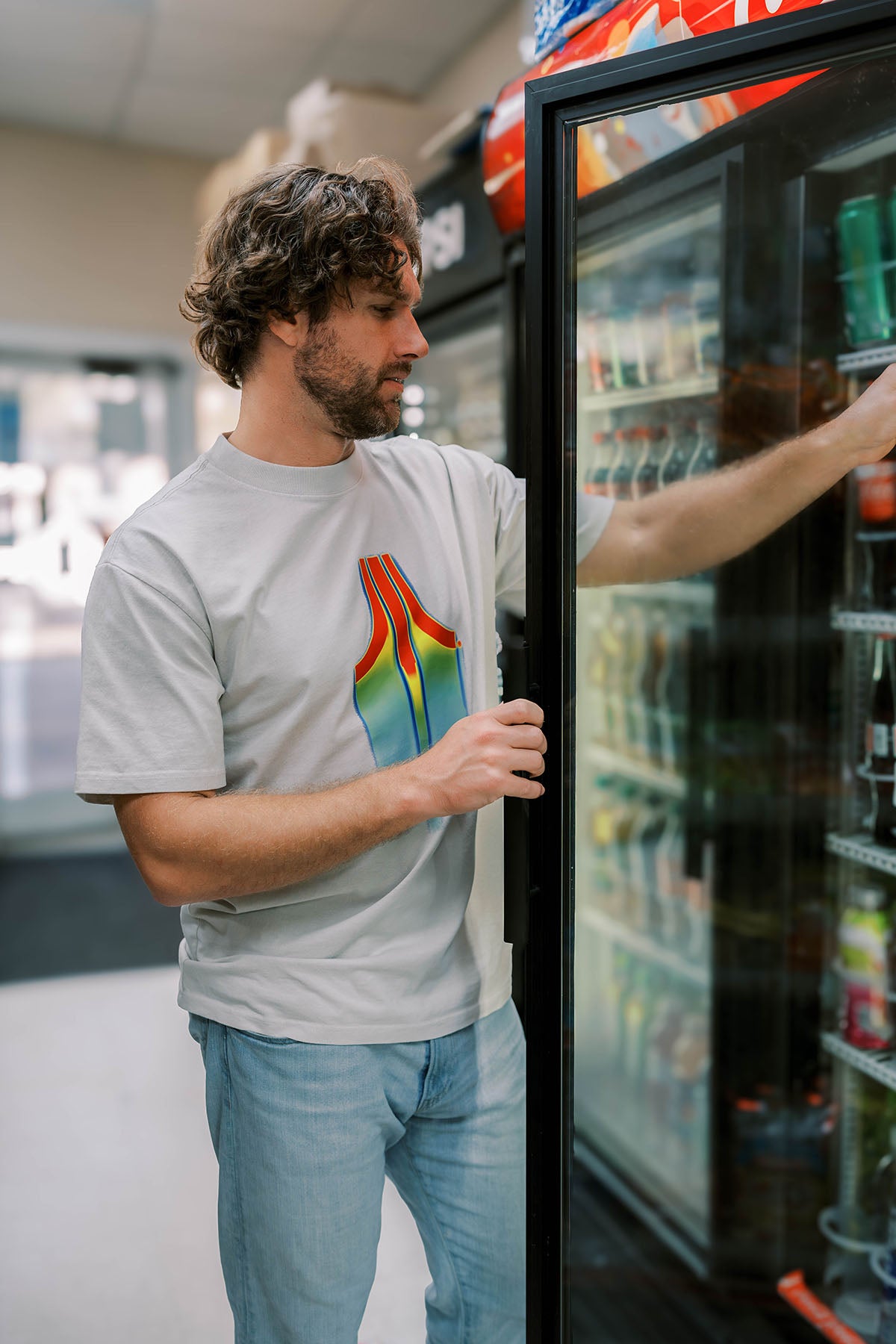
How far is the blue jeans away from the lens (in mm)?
1194

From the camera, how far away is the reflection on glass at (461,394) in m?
3.10

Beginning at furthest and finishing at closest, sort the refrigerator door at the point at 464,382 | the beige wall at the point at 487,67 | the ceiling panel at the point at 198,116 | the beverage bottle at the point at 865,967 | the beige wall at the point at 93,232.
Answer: the beige wall at the point at 93,232, the ceiling panel at the point at 198,116, the beige wall at the point at 487,67, the refrigerator door at the point at 464,382, the beverage bottle at the point at 865,967

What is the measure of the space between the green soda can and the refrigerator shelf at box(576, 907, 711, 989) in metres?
1.38

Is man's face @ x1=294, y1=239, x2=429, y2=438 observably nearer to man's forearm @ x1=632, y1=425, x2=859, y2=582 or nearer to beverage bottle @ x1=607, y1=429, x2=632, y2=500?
man's forearm @ x1=632, y1=425, x2=859, y2=582

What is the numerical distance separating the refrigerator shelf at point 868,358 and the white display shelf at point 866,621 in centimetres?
40

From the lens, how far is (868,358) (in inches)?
65.6

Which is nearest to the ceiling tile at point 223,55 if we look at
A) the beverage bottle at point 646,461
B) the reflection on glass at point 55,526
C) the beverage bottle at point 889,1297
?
the reflection on glass at point 55,526

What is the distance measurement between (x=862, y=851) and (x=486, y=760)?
3.25ft

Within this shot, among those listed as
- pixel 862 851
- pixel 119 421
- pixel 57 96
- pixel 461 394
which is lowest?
pixel 862 851

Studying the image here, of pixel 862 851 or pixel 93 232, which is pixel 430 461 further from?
pixel 93 232

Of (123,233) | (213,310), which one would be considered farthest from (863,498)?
(123,233)

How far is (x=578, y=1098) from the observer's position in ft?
8.99

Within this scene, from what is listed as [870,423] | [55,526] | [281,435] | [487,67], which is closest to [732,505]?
[870,423]

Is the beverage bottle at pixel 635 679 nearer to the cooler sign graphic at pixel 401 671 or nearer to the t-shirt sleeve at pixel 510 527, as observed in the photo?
the t-shirt sleeve at pixel 510 527
